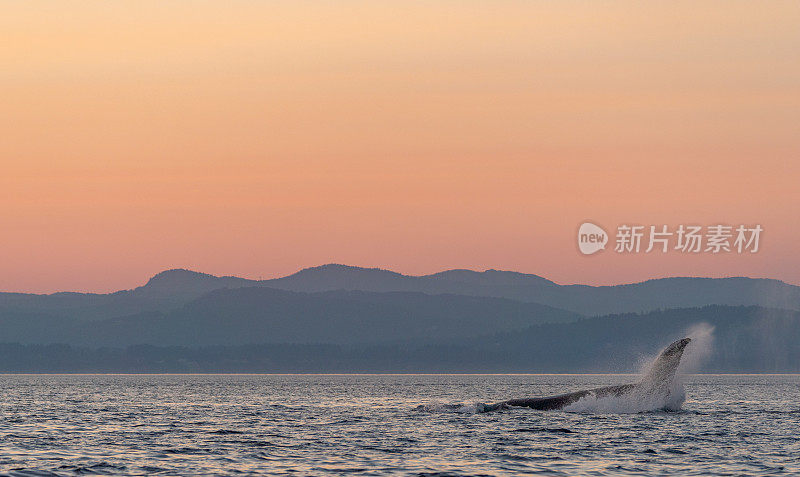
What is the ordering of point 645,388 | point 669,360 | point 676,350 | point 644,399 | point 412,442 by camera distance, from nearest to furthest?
1. point 412,442
2. point 669,360
3. point 676,350
4. point 645,388
5. point 644,399

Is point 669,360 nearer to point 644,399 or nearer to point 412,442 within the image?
point 644,399

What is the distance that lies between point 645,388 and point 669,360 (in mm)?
5448

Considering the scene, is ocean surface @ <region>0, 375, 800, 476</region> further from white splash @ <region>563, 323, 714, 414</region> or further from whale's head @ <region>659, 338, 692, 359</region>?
whale's head @ <region>659, 338, 692, 359</region>

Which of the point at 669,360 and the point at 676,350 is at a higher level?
the point at 676,350

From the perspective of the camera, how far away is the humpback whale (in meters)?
87.1

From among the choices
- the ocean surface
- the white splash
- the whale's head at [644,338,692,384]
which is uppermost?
the whale's head at [644,338,692,384]

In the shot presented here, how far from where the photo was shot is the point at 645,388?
91.4 metres

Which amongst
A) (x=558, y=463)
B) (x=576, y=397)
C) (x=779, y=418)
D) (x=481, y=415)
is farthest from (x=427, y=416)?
(x=558, y=463)

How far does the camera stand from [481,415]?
286 ft

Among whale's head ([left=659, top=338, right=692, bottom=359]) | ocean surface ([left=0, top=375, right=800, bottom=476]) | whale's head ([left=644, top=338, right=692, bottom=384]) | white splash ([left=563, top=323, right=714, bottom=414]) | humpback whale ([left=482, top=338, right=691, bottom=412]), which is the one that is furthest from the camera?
white splash ([left=563, top=323, right=714, bottom=414])

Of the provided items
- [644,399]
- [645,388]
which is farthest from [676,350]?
[644,399]

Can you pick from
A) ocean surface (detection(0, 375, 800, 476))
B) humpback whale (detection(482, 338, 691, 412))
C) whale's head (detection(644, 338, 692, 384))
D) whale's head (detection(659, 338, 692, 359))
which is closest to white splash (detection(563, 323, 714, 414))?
humpback whale (detection(482, 338, 691, 412))

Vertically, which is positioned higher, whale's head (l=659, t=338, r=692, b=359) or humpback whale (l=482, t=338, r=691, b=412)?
whale's head (l=659, t=338, r=692, b=359)

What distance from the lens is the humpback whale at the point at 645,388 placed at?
286 ft
